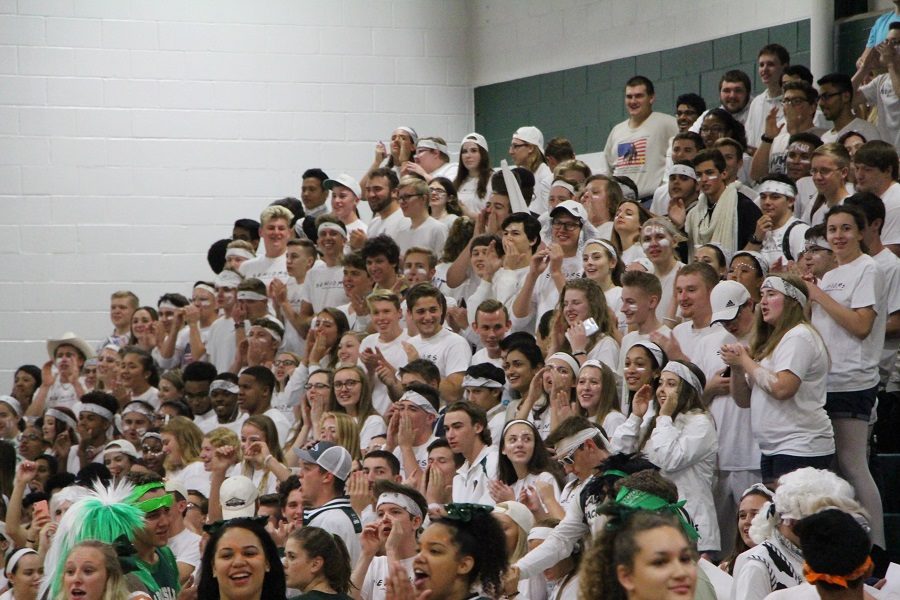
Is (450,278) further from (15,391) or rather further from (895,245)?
(15,391)

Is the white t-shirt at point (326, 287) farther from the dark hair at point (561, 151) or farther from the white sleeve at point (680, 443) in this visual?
the white sleeve at point (680, 443)

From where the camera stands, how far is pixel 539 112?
15.5m

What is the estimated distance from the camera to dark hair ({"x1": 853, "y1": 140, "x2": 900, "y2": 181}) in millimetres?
8750

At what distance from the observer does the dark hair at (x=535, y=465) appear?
283 inches

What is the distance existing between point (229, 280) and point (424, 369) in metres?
4.21

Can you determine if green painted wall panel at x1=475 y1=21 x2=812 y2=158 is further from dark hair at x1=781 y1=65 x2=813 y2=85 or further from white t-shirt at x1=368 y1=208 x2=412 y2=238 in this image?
white t-shirt at x1=368 y1=208 x2=412 y2=238

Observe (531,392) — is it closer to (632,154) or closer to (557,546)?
(557,546)

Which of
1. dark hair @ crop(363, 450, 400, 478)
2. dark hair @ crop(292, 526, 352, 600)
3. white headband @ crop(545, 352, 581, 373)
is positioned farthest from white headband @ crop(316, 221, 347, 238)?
dark hair @ crop(292, 526, 352, 600)

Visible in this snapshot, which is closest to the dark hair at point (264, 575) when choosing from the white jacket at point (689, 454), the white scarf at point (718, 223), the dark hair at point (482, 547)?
the dark hair at point (482, 547)

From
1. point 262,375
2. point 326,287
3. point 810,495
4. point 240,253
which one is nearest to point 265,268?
point 240,253

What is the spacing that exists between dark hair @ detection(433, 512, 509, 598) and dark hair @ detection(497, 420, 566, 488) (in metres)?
2.38

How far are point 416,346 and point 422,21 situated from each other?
7.82 metres

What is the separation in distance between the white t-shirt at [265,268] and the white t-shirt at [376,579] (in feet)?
20.8

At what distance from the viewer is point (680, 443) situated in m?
7.02
